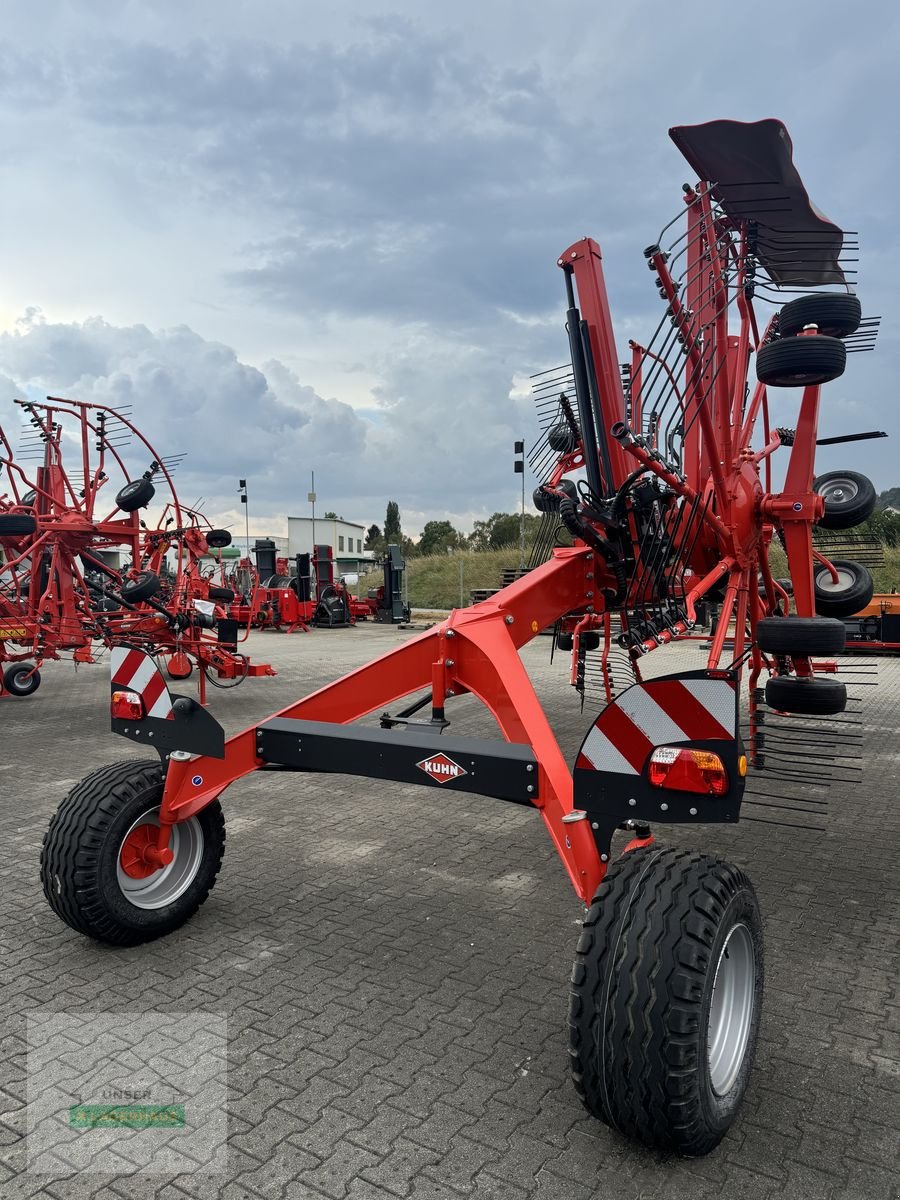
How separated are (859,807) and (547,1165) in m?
4.35

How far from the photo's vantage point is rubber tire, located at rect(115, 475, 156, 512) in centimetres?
998

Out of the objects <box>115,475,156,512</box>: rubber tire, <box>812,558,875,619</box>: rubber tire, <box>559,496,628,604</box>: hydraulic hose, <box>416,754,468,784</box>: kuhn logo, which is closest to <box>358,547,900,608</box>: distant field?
<box>115,475,156,512</box>: rubber tire

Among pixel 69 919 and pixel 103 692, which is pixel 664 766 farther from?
pixel 103 692

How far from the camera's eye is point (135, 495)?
32.7ft

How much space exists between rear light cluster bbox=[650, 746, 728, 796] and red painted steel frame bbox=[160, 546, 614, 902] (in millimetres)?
438

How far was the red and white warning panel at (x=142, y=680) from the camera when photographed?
12.0 ft

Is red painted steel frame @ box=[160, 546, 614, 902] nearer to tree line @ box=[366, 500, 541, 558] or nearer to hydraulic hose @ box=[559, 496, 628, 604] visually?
hydraulic hose @ box=[559, 496, 628, 604]

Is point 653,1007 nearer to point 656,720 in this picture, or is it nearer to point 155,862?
point 656,720

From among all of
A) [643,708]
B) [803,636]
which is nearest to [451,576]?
[803,636]

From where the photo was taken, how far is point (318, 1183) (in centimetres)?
225

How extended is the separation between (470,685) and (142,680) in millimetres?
1462

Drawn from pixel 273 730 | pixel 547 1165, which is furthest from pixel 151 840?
pixel 547 1165

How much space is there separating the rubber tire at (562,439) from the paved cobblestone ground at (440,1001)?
115 inches

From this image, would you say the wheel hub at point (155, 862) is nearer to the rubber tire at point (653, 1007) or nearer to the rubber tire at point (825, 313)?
the rubber tire at point (653, 1007)
